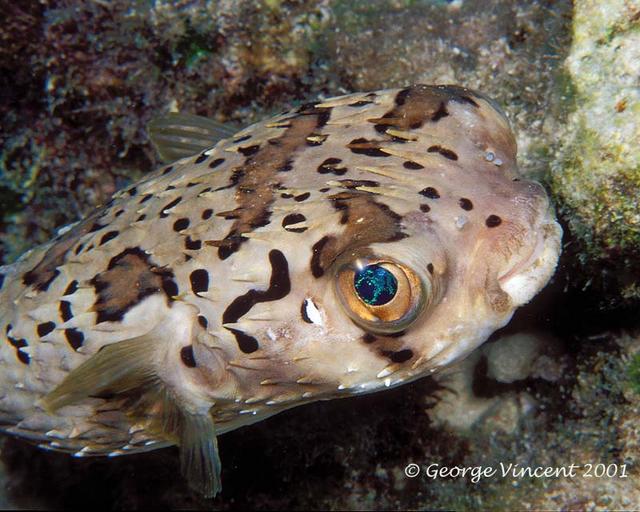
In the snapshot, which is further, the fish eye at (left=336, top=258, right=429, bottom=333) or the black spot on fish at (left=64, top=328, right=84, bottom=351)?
the black spot on fish at (left=64, top=328, right=84, bottom=351)

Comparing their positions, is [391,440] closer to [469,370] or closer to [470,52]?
[469,370]

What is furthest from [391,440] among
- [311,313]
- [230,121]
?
[230,121]

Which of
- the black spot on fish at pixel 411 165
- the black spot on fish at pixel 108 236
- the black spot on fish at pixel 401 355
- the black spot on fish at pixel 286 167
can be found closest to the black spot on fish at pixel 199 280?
the black spot on fish at pixel 286 167

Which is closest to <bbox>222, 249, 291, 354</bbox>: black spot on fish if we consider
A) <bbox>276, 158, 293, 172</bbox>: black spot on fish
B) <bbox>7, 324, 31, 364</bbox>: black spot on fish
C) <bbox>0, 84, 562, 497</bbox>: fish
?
<bbox>0, 84, 562, 497</bbox>: fish

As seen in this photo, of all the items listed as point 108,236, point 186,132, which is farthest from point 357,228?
point 186,132

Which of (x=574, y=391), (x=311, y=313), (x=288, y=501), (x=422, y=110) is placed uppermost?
(x=422, y=110)

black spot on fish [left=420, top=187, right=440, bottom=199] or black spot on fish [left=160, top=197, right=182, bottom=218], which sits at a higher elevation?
black spot on fish [left=420, top=187, right=440, bottom=199]

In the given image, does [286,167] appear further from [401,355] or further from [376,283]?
[401,355]

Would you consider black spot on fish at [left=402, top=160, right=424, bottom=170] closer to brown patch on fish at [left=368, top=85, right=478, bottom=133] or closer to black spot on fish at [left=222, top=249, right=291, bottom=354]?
brown patch on fish at [left=368, top=85, right=478, bottom=133]
